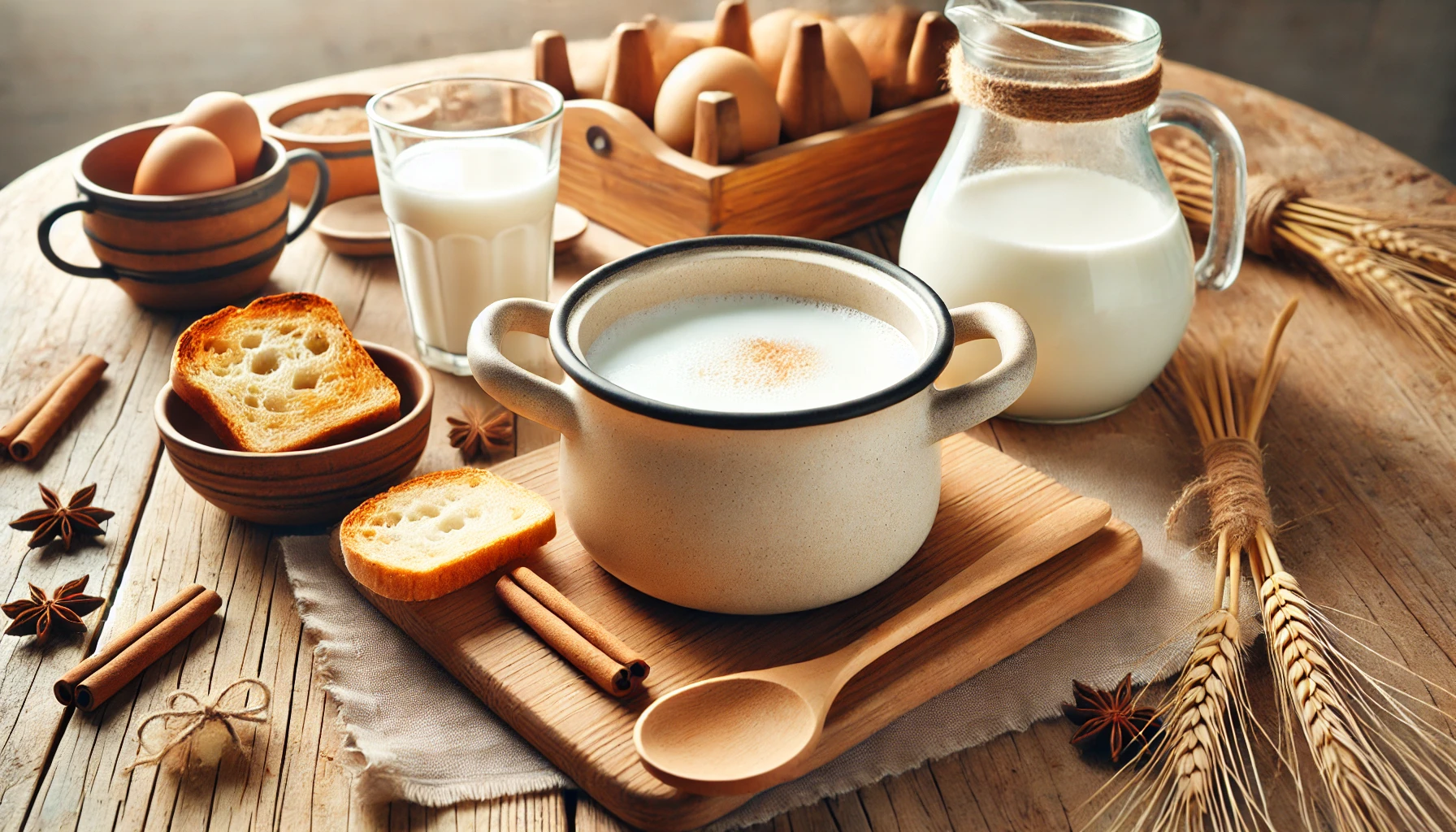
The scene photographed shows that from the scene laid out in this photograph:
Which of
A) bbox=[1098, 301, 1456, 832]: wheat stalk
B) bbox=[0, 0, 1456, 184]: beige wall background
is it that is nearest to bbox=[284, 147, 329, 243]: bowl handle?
bbox=[1098, 301, 1456, 832]: wheat stalk

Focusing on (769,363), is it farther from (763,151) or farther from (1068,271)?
(763,151)

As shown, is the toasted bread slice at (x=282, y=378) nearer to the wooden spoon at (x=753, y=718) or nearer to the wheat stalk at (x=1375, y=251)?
the wooden spoon at (x=753, y=718)

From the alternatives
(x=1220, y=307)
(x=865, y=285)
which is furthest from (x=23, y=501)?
(x=1220, y=307)

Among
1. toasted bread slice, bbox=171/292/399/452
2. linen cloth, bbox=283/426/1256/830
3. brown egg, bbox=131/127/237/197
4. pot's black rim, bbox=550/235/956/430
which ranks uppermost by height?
pot's black rim, bbox=550/235/956/430

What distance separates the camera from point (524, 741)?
0.79 meters

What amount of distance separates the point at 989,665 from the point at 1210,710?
6.2 inches

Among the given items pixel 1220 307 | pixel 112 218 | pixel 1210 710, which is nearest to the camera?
pixel 1210 710

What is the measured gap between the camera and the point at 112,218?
50.1 inches

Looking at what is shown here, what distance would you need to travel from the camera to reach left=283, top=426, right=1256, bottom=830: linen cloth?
0.75m

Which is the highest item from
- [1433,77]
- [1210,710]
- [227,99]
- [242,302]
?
[227,99]

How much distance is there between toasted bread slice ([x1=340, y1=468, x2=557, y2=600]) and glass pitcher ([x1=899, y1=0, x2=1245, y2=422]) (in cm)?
47

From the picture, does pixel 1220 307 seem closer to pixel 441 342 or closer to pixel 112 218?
pixel 441 342

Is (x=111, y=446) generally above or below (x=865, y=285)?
below

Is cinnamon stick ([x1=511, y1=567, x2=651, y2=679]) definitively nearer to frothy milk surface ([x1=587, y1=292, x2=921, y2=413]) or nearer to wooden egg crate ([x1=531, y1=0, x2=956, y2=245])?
frothy milk surface ([x1=587, y1=292, x2=921, y2=413])
